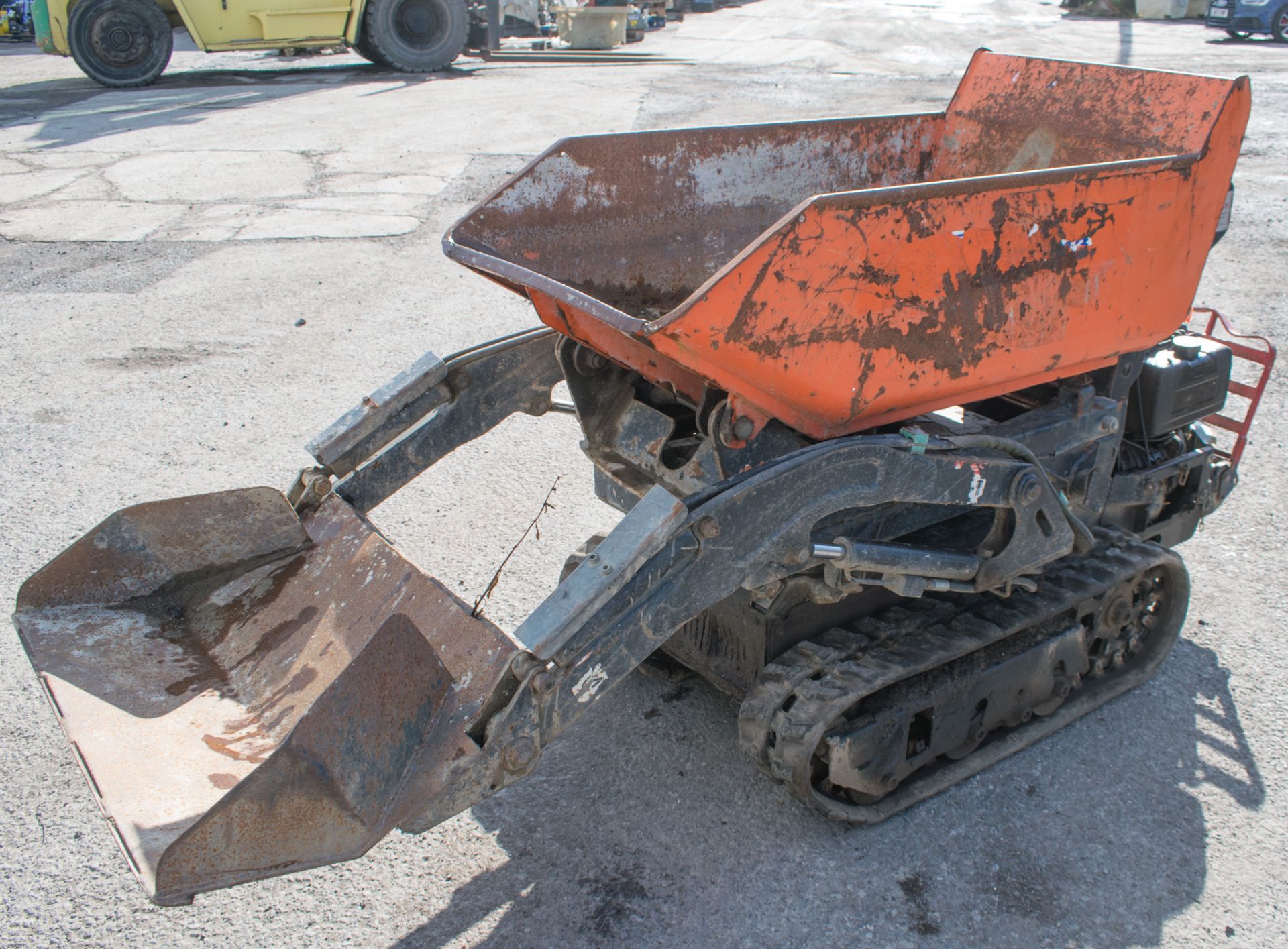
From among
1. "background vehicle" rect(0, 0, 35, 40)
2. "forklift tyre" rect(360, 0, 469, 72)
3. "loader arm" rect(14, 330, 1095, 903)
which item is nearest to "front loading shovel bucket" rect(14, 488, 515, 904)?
"loader arm" rect(14, 330, 1095, 903)

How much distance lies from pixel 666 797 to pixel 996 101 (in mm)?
2754

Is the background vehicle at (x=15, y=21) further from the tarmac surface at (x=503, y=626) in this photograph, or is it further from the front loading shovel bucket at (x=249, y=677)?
the front loading shovel bucket at (x=249, y=677)

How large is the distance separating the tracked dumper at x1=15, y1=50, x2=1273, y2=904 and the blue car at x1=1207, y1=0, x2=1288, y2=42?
16.8m

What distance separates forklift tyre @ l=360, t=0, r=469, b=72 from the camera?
1541 cm

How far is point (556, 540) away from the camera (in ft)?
15.1

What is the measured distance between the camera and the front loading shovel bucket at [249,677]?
2213mm

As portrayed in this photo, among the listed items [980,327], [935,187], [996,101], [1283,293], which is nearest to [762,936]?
[980,327]

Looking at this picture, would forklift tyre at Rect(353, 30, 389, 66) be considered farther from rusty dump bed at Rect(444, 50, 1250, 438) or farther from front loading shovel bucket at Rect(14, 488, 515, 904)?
front loading shovel bucket at Rect(14, 488, 515, 904)

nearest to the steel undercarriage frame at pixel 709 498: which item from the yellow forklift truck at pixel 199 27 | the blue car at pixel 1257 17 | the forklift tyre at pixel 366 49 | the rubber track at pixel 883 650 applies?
the rubber track at pixel 883 650

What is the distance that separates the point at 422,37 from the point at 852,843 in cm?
1496

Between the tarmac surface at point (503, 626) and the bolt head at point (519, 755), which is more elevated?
the bolt head at point (519, 755)

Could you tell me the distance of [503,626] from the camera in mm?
4004

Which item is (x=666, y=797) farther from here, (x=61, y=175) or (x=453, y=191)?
(x=61, y=175)

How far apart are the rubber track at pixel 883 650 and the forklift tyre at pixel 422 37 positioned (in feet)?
46.5
